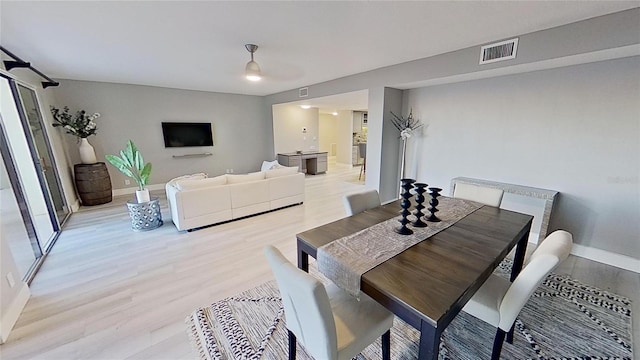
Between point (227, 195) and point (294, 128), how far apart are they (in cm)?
425

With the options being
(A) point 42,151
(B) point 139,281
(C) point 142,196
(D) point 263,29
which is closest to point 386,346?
(B) point 139,281

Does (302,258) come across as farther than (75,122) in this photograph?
No

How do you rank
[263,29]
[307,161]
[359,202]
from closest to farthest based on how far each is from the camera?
[359,202]
[263,29]
[307,161]

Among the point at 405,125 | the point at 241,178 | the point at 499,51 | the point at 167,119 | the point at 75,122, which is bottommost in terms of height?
the point at 241,178

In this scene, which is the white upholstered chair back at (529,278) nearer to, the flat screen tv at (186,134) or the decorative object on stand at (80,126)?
the decorative object on stand at (80,126)

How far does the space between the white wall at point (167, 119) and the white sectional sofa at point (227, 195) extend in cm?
263

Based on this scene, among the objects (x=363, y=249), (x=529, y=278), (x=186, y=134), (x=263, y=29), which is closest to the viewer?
(x=529, y=278)

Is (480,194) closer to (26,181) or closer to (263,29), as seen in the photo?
(263,29)

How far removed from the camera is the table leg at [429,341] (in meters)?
0.94

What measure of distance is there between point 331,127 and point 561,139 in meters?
7.72

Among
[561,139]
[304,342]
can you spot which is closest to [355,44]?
[561,139]

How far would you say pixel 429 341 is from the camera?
0.96 m

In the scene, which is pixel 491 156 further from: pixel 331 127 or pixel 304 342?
pixel 331 127

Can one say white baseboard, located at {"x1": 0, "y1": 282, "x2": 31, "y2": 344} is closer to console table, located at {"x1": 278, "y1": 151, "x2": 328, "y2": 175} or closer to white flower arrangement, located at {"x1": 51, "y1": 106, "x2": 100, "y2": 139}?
white flower arrangement, located at {"x1": 51, "y1": 106, "x2": 100, "y2": 139}
